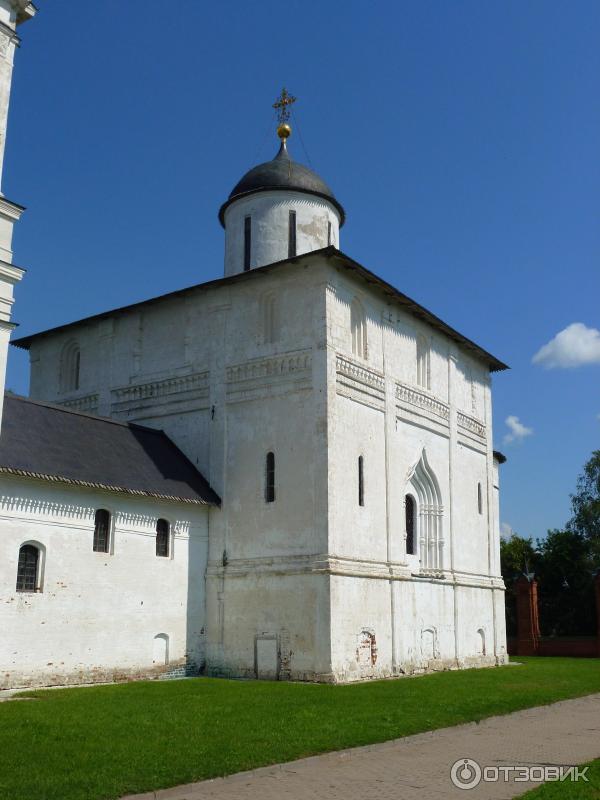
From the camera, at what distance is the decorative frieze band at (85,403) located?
2414 centimetres

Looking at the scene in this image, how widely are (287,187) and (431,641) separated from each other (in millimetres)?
13206

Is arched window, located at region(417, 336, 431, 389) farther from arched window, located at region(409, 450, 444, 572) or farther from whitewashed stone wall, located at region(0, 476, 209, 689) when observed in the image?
whitewashed stone wall, located at region(0, 476, 209, 689)

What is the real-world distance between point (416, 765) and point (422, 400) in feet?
52.6

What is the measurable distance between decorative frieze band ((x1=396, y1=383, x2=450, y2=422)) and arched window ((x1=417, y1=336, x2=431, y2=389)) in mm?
488

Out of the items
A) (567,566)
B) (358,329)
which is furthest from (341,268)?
(567,566)

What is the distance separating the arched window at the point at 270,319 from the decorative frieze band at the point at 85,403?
5737 mm

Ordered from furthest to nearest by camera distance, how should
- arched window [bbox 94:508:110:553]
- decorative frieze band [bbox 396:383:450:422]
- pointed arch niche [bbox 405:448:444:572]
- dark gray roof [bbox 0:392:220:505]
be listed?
pointed arch niche [bbox 405:448:444:572] → decorative frieze band [bbox 396:383:450:422] → arched window [bbox 94:508:110:553] → dark gray roof [bbox 0:392:220:505]

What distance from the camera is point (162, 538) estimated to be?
65.1 ft

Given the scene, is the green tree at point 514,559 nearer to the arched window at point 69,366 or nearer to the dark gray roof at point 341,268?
the dark gray roof at point 341,268

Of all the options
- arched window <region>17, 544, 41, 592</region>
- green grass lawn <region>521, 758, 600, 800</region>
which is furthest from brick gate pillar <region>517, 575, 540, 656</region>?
green grass lawn <region>521, 758, 600, 800</region>

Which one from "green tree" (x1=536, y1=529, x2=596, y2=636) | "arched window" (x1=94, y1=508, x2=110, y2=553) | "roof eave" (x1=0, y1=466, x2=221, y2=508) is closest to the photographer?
"roof eave" (x1=0, y1=466, x2=221, y2=508)

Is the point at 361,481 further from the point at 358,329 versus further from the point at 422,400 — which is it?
the point at 422,400

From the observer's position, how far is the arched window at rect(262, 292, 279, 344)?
841 inches

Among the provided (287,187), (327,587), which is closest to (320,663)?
(327,587)
